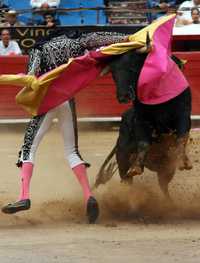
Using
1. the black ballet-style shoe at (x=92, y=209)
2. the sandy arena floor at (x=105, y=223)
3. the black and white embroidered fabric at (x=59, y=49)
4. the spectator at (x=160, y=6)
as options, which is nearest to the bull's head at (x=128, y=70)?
the black and white embroidered fabric at (x=59, y=49)

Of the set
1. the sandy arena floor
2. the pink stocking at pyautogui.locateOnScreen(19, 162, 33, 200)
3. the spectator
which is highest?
the pink stocking at pyautogui.locateOnScreen(19, 162, 33, 200)

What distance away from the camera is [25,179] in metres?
5.73

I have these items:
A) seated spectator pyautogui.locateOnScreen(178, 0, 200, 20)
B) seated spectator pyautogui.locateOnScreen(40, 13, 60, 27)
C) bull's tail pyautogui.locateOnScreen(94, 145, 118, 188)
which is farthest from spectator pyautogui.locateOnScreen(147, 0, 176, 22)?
bull's tail pyautogui.locateOnScreen(94, 145, 118, 188)

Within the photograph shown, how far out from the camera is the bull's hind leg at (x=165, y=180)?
6128mm

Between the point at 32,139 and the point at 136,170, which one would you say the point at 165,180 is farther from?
the point at 32,139

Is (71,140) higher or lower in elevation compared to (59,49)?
lower

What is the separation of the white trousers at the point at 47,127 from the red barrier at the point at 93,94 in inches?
217

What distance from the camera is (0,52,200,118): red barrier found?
11.4 m

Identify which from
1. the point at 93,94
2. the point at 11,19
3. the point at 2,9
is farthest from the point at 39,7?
the point at 93,94

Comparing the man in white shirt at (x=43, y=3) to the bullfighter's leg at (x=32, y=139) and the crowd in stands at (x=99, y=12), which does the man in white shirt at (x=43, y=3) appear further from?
the bullfighter's leg at (x=32, y=139)

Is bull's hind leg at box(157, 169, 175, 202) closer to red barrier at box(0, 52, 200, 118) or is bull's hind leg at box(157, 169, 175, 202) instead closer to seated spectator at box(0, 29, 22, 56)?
red barrier at box(0, 52, 200, 118)

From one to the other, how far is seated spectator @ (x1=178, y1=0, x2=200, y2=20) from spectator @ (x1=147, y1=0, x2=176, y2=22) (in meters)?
0.27

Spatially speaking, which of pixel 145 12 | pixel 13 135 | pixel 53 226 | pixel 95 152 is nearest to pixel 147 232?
pixel 53 226

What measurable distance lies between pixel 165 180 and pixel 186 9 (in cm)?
670
